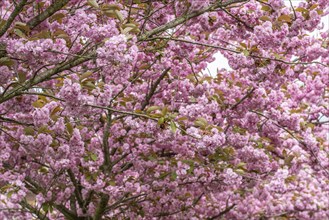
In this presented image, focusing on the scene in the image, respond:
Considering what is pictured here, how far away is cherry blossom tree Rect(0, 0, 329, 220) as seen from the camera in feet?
12.9

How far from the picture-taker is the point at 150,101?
682cm

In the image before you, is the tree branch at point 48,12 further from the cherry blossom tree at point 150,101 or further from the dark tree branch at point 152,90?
the dark tree branch at point 152,90

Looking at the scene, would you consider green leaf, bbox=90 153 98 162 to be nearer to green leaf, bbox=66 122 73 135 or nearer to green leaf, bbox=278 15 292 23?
green leaf, bbox=66 122 73 135

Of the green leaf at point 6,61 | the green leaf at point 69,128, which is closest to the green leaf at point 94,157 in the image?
the green leaf at point 69,128

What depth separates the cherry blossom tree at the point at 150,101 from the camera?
394 centimetres

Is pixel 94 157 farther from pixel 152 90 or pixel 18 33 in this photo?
pixel 18 33

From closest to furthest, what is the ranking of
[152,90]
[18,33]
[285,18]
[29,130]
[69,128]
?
1. [18,33]
2. [29,130]
3. [69,128]
4. [285,18]
5. [152,90]

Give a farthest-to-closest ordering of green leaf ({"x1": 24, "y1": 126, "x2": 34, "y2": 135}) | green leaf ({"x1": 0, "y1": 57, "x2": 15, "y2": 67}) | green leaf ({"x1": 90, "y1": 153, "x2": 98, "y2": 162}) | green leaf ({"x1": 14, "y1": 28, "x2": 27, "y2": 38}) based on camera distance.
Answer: green leaf ({"x1": 90, "y1": 153, "x2": 98, "y2": 162}) → green leaf ({"x1": 24, "y1": 126, "x2": 34, "y2": 135}) → green leaf ({"x1": 0, "y1": 57, "x2": 15, "y2": 67}) → green leaf ({"x1": 14, "y1": 28, "x2": 27, "y2": 38})

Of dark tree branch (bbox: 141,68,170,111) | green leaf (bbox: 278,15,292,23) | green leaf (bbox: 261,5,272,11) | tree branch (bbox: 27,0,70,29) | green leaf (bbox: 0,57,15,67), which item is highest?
dark tree branch (bbox: 141,68,170,111)

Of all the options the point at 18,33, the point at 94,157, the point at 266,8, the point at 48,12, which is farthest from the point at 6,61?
the point at 266,8

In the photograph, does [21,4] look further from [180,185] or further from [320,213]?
[320,213]

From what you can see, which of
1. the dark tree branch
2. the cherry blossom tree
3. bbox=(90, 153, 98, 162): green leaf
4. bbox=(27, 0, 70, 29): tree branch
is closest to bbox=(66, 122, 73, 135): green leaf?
the cherry blossom tree

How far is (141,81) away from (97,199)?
2.04 metres

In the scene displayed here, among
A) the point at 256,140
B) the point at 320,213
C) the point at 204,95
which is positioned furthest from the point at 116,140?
the point at 320,213
